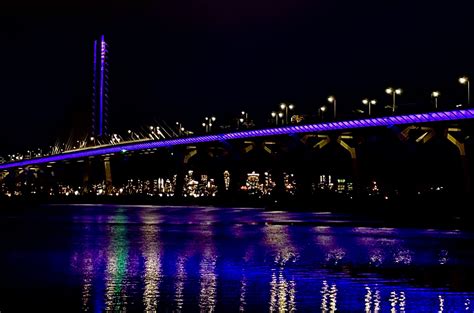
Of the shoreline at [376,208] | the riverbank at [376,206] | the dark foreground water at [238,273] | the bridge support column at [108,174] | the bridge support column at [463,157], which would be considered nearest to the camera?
the dark foreground water at [238,273]

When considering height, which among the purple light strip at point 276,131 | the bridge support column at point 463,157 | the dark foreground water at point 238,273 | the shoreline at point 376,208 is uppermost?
the purple light strip at point 276,131

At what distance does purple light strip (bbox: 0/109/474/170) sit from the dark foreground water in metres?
31.9

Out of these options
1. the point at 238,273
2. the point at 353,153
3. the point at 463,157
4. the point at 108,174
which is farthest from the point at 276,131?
the point at 238,273

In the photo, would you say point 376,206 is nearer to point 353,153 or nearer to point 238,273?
point 353,153

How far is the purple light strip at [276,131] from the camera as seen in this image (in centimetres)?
6850

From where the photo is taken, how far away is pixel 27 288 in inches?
742

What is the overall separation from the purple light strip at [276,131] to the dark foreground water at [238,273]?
105ft

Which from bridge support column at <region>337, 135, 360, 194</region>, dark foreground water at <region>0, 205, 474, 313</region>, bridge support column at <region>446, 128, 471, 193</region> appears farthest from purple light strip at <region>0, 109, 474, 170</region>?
dark foreground water at <region>0, 205, 474, 313</region>

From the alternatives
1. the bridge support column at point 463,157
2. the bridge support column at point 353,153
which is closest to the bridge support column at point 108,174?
the bridge support column at point 353,153

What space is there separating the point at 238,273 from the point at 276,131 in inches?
2737

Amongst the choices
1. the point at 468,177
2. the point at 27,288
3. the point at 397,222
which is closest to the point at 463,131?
the point at 468,177

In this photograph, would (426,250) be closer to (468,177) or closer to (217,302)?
(217,302)

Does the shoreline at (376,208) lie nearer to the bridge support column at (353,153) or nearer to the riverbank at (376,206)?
the riverbank at (376,206)

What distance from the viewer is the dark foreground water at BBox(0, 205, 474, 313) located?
16719 millimetres
